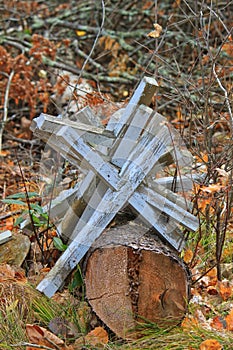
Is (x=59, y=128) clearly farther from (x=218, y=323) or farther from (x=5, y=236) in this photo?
(x=218, y=323)

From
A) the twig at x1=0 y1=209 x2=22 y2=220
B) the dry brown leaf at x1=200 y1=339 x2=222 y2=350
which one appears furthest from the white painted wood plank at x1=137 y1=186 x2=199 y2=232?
the twig at x1=0 y1=209 x2=22 y2=220

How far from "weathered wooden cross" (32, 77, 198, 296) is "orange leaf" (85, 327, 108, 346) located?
31cm

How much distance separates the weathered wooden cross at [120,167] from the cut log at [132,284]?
0.45 feet

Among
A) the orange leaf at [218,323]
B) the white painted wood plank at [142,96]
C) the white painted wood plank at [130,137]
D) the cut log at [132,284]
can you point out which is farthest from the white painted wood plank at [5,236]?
the orange leaf at [218,323]

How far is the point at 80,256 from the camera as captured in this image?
124 inches

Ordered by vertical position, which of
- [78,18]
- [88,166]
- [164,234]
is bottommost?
[164,234]

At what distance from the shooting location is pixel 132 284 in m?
3.05

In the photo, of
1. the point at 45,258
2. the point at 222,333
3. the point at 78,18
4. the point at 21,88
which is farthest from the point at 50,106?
the point at 222,333

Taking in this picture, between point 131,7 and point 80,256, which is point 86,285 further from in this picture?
point 131,7

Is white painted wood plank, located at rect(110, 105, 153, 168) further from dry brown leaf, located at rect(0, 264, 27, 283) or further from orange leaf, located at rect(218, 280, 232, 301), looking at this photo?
orange leaf, located at rect(218, 280, 232, 301)

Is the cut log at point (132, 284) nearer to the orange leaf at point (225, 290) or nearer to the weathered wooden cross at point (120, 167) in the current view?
the weathered wooden cross at point (120, 167)

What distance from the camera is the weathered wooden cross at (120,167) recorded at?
10.0 feet

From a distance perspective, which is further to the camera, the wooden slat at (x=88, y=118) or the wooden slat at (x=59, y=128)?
the wooden slat at (x=88, y=118)

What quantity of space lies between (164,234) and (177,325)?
0.48 m
